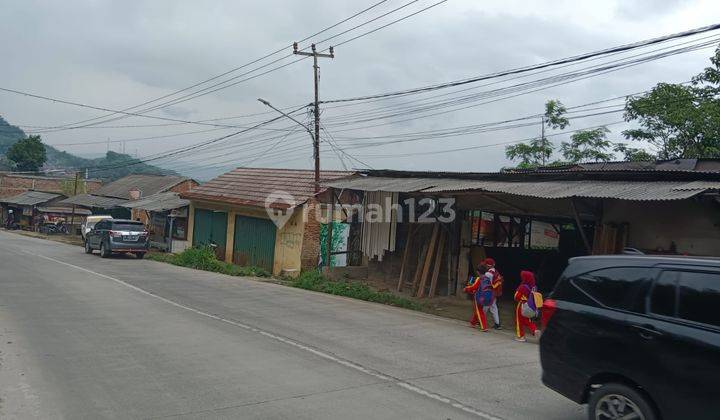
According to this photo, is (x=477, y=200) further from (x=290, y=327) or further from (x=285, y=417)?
(x=285, y=417)

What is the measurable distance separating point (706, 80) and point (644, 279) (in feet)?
59.3

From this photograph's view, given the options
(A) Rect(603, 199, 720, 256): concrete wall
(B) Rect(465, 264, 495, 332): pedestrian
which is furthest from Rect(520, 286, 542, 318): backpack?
(A) Rect(603, 199, 720, 256): concrete wall

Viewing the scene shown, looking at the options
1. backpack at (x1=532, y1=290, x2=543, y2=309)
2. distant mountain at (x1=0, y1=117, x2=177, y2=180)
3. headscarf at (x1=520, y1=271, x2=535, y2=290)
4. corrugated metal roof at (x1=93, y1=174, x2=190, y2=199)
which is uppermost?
distant mountain at (x1=0, y1=117, x2=177, y2=180)

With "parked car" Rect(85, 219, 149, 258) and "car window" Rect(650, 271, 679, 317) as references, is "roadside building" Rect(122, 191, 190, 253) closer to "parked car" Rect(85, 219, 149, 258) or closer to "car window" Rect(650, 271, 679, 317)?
"parked car" Rect(85, 219, 149, 258)

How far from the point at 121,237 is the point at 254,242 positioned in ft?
21.9

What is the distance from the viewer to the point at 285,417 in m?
5.74

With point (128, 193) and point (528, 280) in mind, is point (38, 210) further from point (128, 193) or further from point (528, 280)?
point (528, 280)

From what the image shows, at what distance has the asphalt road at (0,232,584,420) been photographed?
20.0ft

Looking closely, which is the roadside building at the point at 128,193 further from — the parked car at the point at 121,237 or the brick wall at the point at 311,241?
the brick wall at the point at 311,241

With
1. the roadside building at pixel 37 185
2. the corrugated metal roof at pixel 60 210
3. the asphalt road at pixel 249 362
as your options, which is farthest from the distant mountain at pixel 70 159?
the asphalt road at pixel 249 362

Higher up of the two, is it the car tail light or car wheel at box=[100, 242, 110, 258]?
the car tail light

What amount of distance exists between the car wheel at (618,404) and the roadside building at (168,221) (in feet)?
87.9

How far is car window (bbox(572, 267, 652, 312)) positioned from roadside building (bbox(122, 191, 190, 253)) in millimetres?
26506

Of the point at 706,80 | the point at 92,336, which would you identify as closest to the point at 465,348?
the point at 92,336
